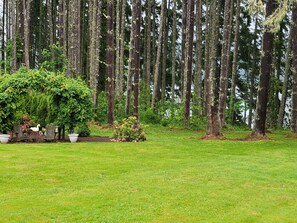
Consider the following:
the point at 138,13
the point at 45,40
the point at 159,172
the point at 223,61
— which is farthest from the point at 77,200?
the point at 45,40

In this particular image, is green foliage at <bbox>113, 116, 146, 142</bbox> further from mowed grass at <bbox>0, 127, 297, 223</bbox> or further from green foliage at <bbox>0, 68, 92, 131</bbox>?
mowed grass at <bbox>0, 127, 297, 223</bbox>

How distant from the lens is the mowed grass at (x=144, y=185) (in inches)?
280

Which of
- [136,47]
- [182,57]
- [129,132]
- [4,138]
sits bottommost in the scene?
[4,138]

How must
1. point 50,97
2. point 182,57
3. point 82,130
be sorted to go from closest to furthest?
Result: point 50,97, point 82,130, point 182,57

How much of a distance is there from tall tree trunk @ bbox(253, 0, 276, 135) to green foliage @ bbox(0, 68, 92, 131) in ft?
22.5

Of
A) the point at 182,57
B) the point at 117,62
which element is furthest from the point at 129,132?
the point at 182,57

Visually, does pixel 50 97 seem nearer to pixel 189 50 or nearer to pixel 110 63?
pixel 110 63

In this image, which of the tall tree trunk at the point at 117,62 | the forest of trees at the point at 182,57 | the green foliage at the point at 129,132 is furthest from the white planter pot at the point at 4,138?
the tall tree trunk at the point at 117,62

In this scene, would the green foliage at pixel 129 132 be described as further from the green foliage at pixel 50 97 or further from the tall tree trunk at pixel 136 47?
the tall tree trunk at pixel 136 47

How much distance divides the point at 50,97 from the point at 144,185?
9.10m

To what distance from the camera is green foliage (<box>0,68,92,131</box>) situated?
16.7m

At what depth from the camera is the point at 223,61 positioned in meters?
24.0

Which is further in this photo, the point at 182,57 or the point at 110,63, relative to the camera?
the point at 182,57

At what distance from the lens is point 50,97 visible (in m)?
17.2
